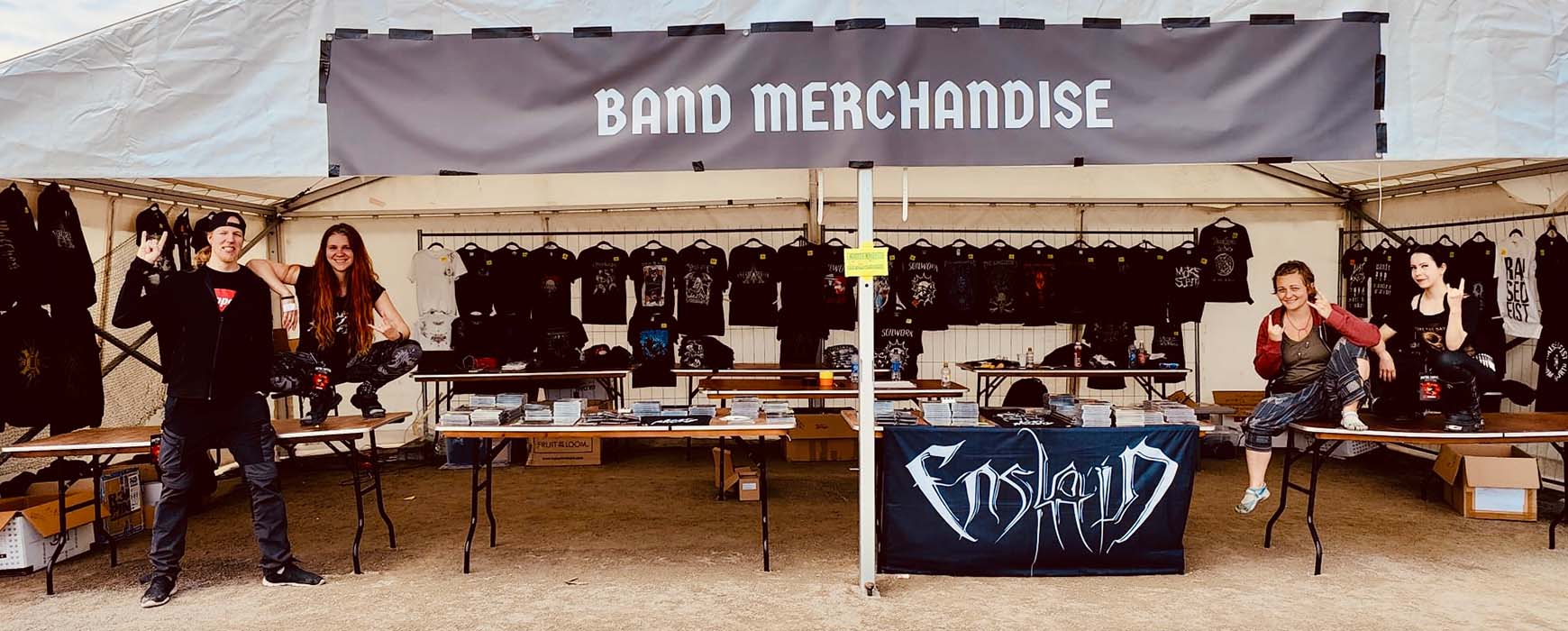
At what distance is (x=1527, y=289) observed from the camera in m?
6.55

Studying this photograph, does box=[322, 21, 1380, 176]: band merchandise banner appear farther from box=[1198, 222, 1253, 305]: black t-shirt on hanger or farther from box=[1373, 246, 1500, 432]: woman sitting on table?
box=[1198, 222, 1253, 305]: black t-shirt on hanger

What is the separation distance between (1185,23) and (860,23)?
55.9 inches

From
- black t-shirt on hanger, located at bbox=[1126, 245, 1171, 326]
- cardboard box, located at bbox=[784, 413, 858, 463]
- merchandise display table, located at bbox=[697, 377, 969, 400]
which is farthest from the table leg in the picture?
cardboard box, located at bbox=[784, 413, 858, 463]

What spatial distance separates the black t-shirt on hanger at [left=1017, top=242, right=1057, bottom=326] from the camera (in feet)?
27.2

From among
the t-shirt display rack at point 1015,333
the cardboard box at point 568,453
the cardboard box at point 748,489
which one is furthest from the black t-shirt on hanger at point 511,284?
the cardboard box at point 748,489

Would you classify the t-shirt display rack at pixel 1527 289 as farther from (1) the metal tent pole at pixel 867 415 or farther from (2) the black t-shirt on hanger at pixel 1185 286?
(1) the metal tent pole at pixel 867 415

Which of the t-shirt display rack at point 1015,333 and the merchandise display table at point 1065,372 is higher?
the t-shirt display rack at point 1015,333

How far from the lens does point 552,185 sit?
8.12 m

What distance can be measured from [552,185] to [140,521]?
4049 millimetres

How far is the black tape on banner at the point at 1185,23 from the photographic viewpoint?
3.84 meters

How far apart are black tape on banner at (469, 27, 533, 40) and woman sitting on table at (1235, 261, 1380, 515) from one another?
401 cm

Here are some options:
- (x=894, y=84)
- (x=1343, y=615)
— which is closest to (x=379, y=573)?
(x=894, y=84)

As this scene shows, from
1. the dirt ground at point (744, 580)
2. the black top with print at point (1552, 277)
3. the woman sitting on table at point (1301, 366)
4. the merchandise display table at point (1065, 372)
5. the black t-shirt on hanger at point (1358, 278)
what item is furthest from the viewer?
the black t-shirt on hanger at point (1358, 278)

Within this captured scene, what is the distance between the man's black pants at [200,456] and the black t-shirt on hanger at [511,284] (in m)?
3.90
